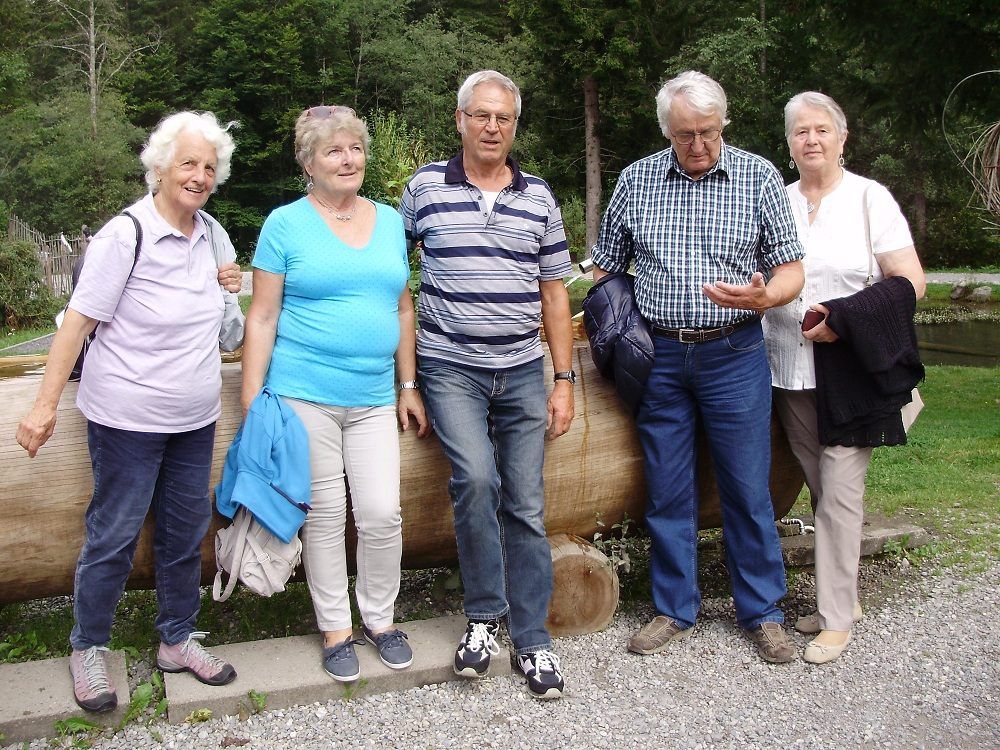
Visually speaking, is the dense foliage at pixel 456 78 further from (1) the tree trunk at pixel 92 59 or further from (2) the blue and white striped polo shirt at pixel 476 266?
(2) the blue and white striped polo shirt at pixel 476 266

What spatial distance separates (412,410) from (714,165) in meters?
1.43

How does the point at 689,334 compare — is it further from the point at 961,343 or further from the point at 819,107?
the point at 961,343

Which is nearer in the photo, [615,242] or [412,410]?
[412,410]

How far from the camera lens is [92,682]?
3150mm

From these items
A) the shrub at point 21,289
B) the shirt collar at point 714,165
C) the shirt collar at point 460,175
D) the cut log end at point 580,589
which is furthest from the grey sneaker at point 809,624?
the shrub at point 21,289

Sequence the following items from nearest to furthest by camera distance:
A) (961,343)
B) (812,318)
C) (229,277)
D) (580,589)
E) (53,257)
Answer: (229,277) < (812,318) < (580,589) < (961,343) < (53,257)

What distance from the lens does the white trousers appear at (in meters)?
3.26

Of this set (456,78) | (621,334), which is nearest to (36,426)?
(621,334)

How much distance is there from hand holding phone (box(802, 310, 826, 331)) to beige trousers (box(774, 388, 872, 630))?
1.01 ft

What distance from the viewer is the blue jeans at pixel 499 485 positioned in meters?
3.38

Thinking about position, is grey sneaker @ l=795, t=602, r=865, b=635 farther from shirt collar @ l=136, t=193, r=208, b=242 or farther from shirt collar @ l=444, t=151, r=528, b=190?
shirt collar @ l=136, t=193, r=208, b=242

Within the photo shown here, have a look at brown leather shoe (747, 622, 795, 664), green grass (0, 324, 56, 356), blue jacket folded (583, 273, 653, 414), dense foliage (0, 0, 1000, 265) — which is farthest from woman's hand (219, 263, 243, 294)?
green grass (0, 324, 56, 356)

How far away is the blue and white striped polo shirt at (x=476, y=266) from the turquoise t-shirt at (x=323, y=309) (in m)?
0.22

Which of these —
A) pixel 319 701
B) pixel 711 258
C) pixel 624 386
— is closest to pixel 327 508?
pixel 319 701
